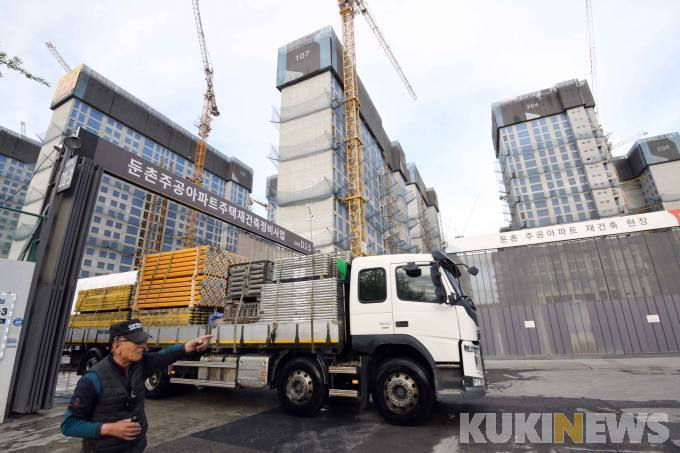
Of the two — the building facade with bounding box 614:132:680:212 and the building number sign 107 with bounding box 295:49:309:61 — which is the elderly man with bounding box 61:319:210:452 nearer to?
the building number sign 107 with bounding box 295:49:309:61

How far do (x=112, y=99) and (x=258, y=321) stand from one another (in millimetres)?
93786

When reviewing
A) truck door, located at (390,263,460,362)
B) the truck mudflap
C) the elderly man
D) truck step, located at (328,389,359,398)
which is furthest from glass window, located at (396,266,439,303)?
the elderly man

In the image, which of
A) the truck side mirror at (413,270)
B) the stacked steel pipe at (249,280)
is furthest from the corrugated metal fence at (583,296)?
the stacked steel pipe at (249,280)

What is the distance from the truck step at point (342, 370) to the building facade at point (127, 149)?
238ft

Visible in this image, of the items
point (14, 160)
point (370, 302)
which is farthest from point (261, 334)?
point (14, 160)

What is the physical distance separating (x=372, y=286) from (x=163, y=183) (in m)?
8.07

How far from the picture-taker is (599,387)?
9.97m

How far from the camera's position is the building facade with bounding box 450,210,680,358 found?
753 inches

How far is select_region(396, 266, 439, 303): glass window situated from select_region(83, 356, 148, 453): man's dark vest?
5.22 meters

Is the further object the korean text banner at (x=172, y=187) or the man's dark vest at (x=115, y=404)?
the korean text banner at (x=172, y=187)

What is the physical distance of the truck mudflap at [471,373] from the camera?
235 inches

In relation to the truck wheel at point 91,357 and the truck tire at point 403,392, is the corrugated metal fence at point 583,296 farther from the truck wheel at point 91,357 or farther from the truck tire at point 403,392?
the truck wheel at point 91,357

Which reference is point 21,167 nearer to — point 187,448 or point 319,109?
point 319,109

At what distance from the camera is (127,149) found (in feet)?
232
